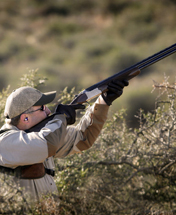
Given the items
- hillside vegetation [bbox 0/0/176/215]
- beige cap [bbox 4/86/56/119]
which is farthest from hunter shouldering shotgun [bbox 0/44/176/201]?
hillside vegetation [bbox 0/0/176/215]

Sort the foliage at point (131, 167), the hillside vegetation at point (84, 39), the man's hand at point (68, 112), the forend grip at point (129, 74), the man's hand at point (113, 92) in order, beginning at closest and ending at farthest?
the man's hand at point (68, 112) → the man's hand at point (113, 92) → the forend grip at point (129, 74) → the foliage at point (131, 167) → the hillside vegetation at point (84, 39)

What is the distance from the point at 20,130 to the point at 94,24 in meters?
32.2

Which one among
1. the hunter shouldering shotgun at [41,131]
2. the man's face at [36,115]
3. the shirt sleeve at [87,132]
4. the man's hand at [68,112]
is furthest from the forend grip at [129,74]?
the man's face at [36,115]

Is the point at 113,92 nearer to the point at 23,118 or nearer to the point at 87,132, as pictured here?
the point at 87,132

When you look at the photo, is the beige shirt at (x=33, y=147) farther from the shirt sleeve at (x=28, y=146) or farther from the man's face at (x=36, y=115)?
the man's face at (x=36, y=115)

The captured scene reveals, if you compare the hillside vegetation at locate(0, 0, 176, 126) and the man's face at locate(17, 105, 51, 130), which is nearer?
the man's face at locate(17, 105, 51, 130)

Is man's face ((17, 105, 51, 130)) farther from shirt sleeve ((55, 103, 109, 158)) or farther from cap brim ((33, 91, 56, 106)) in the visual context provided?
shirt sleeve ((55, 103, 109, 158))

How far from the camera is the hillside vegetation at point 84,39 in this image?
76.2 feet

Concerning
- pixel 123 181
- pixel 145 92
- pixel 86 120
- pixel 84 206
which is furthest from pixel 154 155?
pixel 145 92

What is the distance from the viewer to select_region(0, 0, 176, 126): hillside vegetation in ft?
76.2

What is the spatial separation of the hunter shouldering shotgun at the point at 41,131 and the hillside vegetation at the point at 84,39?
51.2 feet

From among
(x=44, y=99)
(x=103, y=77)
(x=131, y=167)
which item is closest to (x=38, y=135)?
(x=44, y=99)

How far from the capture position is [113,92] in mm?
3266

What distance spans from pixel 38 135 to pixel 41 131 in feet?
0.19
